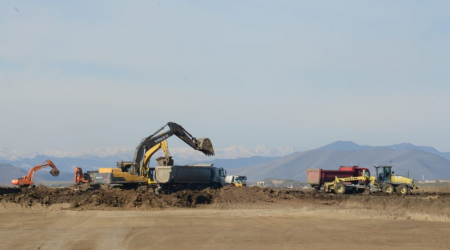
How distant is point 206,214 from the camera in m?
36.3

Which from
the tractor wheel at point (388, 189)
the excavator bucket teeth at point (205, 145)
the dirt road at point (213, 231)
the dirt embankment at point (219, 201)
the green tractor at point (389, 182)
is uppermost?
the excavator bucket teeth at point (205, 145)

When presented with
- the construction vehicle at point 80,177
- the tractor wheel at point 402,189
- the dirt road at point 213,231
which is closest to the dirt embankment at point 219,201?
the dirt road at point 213,231

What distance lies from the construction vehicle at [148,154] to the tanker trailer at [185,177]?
1104 mm

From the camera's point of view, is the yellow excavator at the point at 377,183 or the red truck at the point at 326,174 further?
the red truck at the point at 326,174

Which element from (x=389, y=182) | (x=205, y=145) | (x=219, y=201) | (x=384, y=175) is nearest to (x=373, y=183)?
(x=384, y=175)

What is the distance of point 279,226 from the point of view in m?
29.5

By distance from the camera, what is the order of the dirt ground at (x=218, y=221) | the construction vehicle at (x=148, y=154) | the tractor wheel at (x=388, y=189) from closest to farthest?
the dirt ground at (x=218, y=221)
the construction vehicle at (x=148, y=154)
the tractor wheel at (x=388, y=189)

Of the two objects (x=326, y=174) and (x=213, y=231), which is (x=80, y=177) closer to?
(x=326, y=174)

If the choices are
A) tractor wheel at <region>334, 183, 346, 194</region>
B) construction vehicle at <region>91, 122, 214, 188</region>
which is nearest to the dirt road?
construction vehicle at <region>91, 122, 214, 188</region>

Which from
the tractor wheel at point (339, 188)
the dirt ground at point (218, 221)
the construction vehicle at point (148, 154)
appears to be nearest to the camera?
the dirt ground at point (218, 221)

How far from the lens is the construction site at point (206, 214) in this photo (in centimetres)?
2447

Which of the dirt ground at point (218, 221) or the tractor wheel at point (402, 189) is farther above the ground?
the tractor wheel at point (402, 189)

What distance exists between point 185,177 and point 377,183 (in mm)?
18967

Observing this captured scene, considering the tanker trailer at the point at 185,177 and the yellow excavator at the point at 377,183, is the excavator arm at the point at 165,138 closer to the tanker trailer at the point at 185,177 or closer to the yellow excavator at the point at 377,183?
the tanker trailer at the point at 185,177
